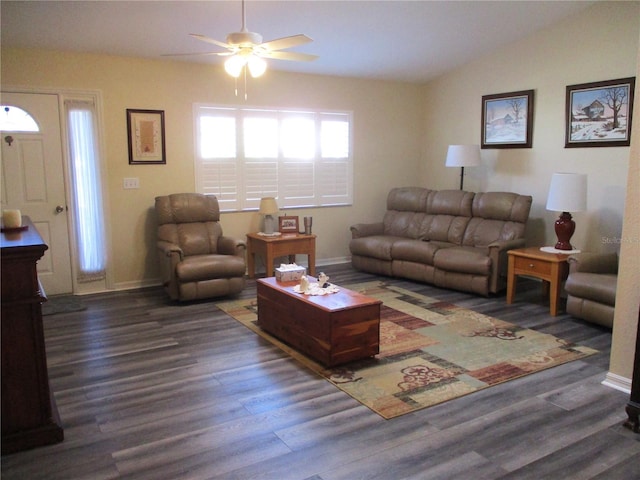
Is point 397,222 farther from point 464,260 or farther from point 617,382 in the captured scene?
point 617,382

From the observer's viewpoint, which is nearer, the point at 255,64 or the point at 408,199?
the point at 255,64

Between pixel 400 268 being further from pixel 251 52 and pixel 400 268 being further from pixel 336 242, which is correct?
pixel 251 52

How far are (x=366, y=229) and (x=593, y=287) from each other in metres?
3.00

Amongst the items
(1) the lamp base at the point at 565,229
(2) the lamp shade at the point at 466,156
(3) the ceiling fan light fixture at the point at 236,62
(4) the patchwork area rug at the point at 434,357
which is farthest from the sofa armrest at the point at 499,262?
(3) the ceiling fan light fixture at the point at 236,62

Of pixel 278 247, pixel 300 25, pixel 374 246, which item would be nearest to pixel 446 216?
pixel 374 246

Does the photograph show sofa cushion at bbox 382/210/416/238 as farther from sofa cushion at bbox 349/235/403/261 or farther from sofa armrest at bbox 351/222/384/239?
sofa cushion at bbox 349/235/403/261

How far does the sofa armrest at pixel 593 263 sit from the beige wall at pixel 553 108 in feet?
1.43

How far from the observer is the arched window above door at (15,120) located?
497 centimetres

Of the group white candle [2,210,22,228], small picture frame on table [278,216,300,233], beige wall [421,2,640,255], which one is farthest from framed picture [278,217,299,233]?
white candle [2,210,22,228]

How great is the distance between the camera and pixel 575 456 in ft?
8.14

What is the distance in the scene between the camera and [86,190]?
213 inches

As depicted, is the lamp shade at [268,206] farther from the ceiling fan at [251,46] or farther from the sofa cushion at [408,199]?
the ceiling fan at [251,46]

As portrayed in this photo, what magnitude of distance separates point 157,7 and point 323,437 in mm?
3791

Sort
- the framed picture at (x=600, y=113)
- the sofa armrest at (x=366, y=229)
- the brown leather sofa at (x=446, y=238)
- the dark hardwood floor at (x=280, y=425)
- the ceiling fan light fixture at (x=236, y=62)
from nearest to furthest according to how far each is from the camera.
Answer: the dark hardwood floor at (x=280, y=425)
the ceiling fan light fixture at (x=236, y=62)
the framed picture at (x=600, y=113)
the brown leather sofa at (x=446, y=238)
the sofa armrest at (x=366, y=229)
